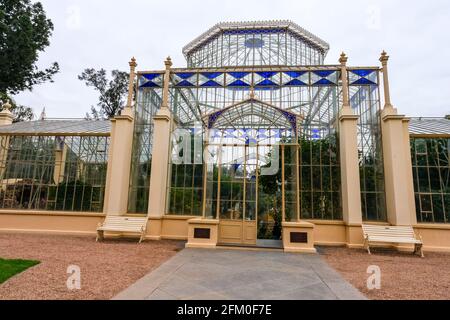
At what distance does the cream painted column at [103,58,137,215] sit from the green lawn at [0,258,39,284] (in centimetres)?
451

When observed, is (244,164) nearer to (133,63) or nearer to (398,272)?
(398,272)

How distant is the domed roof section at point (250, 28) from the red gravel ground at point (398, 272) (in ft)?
49.2

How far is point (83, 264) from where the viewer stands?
240 inches

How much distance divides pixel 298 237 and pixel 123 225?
674cm

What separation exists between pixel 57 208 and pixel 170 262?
766 centimetres

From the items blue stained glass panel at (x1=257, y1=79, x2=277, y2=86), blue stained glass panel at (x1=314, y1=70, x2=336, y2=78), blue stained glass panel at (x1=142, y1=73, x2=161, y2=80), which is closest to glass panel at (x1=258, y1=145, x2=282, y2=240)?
blue stained glass panel at (x1=257, y1=79, x2=277, y2=86)

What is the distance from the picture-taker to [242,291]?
14.7 feet

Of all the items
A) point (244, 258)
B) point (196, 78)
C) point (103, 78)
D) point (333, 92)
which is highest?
point (103, 78)

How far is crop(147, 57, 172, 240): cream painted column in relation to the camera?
10.2m

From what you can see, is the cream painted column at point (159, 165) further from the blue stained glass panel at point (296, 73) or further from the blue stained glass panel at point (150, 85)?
the blue stained glass panel at point (296, 73)

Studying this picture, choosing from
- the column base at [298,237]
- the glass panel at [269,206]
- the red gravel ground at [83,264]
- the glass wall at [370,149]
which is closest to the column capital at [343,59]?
A: the glass wall at [370,149]

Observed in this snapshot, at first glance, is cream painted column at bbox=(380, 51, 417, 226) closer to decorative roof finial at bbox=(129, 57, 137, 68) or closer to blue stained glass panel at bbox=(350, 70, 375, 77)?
blue stained glass panel at bbox=(350, 70, 375, 77)
